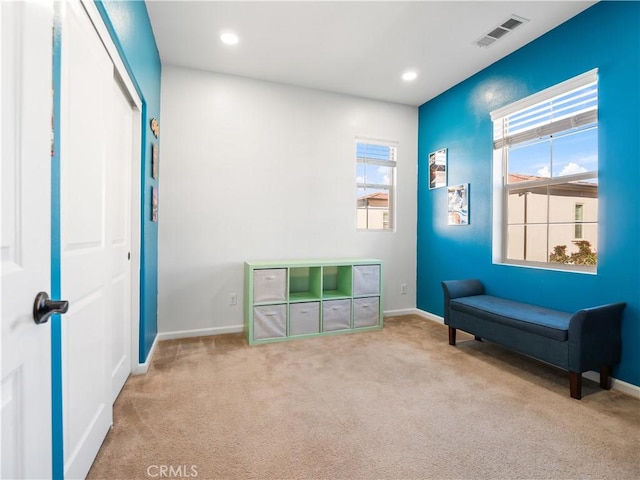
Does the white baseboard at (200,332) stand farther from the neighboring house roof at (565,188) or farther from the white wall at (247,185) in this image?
the neighboring house roof at (565,188)

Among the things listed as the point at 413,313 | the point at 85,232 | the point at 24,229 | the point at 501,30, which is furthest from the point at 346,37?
the point at 413,313

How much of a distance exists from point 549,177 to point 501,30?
1363mm

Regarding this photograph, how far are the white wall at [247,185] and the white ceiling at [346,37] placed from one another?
0.32m

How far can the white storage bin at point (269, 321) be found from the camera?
323cm

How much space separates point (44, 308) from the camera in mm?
843

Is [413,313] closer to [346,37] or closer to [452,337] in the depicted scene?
[452,337]

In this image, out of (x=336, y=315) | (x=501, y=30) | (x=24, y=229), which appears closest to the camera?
(x=24, y=229)

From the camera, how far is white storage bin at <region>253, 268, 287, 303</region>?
324 centimetres

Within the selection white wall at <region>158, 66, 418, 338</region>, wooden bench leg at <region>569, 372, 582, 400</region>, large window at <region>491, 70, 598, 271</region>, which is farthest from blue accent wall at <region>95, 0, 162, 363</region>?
large window at <region>491, 70, 598, 271</region>

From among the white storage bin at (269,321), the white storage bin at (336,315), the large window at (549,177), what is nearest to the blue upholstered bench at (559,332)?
the large window at (549,177)

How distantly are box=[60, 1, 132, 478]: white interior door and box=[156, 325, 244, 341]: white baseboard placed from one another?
1.62 m

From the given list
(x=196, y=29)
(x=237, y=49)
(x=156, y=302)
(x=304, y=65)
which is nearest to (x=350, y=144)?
(x=304, y=65)

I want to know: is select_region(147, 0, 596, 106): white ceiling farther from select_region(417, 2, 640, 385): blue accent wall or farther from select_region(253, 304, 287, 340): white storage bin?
select_region(253, 304, 287, 340): white storage bin

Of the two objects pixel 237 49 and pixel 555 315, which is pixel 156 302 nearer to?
pixel 237 49
